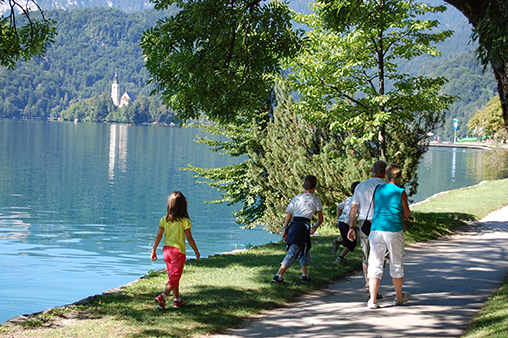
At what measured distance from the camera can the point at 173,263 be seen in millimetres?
6414

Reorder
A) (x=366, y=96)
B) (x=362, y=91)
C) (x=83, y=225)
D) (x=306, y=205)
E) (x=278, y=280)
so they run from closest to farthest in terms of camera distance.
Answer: (x=306, y=205)
(x=278, y=280)
(x=362, y=91)
(x=366, y=96)
(x=83, y=225)

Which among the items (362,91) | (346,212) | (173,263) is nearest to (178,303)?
(173,263)

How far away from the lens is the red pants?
6395 millimetres

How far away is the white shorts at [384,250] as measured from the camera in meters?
6.41

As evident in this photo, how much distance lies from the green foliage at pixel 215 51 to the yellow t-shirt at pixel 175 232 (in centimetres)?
299

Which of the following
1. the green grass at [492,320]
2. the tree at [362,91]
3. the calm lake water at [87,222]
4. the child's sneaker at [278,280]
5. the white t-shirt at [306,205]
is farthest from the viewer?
the calm lake water at [87,222]

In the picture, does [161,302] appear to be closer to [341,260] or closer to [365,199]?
[365,199]

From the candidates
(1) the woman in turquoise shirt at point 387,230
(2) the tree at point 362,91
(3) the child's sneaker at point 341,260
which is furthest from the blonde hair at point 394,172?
(2) the tree at point 362,91

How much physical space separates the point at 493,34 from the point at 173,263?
4.51 metres

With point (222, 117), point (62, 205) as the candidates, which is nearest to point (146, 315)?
point (222, 117)

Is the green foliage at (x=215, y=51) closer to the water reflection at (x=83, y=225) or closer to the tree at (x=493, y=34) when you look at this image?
the tree at (x=493, y=34)

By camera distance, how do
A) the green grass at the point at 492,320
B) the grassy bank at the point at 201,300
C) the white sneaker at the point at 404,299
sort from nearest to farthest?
the green grass at the point at 492,320, the grassy bank at the point at 201,300, the white sneaker at the point at 404,299

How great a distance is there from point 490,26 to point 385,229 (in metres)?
2.66

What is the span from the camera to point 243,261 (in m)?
9.56
